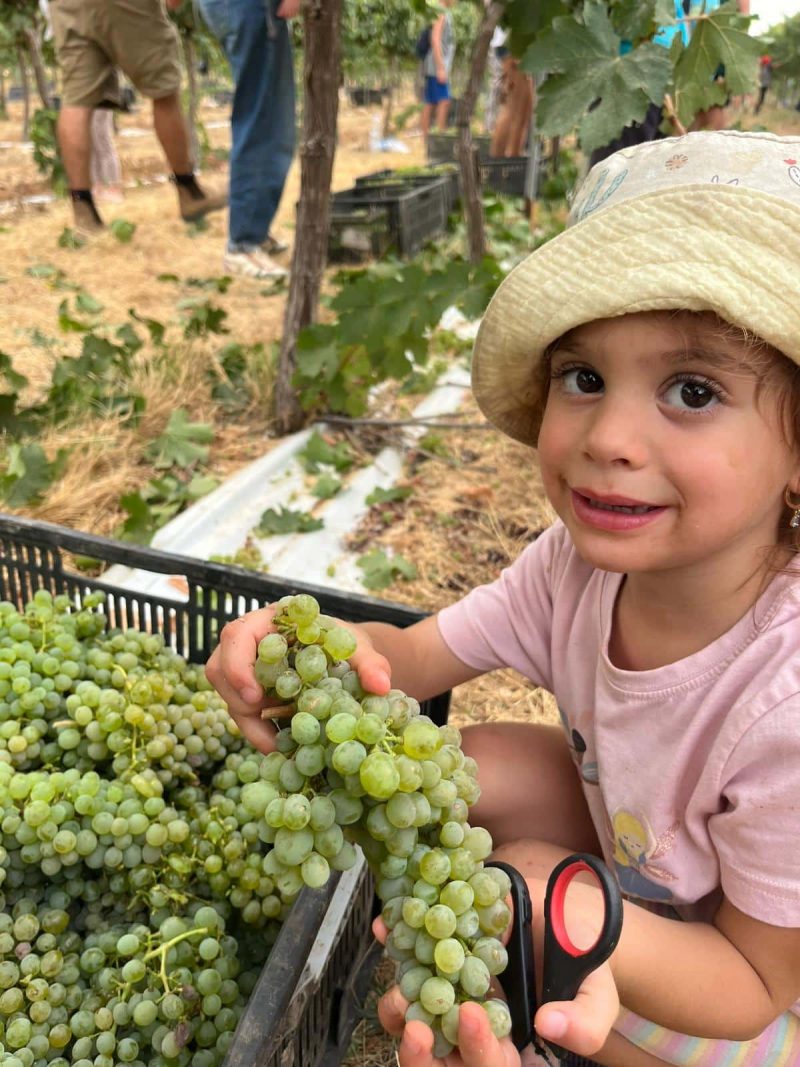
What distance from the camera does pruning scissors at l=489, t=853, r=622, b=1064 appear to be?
27.2 inches

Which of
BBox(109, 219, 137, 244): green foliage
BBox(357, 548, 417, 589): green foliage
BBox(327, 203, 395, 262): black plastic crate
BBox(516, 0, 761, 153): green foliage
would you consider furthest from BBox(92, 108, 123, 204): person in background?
BBox(516, 0, 761, 153): green foliage

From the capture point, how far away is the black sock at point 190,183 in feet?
17.6

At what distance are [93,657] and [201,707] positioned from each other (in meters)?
0.19

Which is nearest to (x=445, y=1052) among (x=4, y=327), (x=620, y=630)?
(x=620, y=630)

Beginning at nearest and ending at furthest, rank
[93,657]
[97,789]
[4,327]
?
[97,789], [93,657], [4,327]

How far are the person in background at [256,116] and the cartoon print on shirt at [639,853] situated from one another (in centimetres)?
392

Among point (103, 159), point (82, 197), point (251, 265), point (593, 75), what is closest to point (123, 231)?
point (82, 197)

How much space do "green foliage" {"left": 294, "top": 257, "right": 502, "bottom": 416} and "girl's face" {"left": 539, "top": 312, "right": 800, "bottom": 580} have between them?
1.65 m

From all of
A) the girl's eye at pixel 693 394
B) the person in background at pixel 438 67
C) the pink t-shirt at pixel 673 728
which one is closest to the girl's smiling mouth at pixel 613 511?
the girl's eye at pixel 693 394

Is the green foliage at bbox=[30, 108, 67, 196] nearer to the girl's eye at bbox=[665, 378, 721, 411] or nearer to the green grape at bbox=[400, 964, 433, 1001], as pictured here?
the girl's eye at bbox=[665, 378, 721, 411]

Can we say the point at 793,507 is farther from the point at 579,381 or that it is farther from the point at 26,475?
the point at 26,475

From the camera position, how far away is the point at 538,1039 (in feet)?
2.68

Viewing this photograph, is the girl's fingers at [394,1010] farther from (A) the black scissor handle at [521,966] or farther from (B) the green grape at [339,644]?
(B) the green grape at [339,644]

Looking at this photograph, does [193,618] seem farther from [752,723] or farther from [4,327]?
[4,327]
